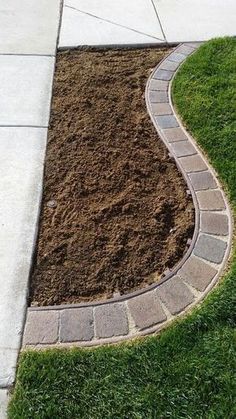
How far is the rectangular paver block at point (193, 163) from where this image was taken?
3.38 meters

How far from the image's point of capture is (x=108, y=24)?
5.09 m

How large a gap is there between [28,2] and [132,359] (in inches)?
180

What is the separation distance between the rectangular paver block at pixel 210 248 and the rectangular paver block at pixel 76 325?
713 mm

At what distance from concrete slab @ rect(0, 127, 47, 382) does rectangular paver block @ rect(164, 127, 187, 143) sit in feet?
2.86

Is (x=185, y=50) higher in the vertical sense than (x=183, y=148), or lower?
higher

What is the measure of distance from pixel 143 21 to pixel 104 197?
2.73 meters

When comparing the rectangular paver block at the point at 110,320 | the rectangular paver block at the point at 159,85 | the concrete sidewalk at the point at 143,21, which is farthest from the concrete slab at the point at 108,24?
the rectangular paver block at the point at 110,320

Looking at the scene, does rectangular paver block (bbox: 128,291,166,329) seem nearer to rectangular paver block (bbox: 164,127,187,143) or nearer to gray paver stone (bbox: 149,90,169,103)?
rectangular paver block (bbox: 164,127,187,143)

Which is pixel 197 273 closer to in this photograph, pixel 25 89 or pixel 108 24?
pixel 25 89

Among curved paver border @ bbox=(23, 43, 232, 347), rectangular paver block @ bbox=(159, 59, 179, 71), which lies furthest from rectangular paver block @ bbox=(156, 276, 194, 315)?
rectangular paver block @ bbox=(159, 59, 179, 71)

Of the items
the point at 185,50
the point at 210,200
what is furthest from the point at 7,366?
the point at 185,50

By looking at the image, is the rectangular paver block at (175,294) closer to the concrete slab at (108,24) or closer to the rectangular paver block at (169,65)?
the rectangular paver block at (169,65)

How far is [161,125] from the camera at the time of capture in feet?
12.4

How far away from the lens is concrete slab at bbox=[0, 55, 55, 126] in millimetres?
3822
